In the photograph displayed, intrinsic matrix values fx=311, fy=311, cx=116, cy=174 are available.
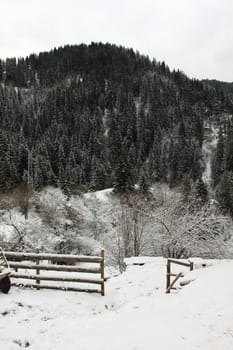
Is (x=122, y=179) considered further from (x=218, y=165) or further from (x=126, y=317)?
(x=218, y=165)

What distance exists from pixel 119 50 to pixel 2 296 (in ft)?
606

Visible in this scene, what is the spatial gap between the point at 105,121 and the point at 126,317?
12231 centimetres

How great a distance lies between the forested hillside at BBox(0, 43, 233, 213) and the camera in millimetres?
71250

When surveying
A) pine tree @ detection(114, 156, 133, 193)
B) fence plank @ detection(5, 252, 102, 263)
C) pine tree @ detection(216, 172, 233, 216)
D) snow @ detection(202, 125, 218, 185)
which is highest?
snow @ detection(202, 125, 218, 185)

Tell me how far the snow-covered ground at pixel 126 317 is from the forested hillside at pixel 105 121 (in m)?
39.3

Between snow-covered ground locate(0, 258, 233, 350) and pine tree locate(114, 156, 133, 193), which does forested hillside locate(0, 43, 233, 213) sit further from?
snow-covered ground locate(0, 258, 233, 350)

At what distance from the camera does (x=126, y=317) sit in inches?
312

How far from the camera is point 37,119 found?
5020 inches

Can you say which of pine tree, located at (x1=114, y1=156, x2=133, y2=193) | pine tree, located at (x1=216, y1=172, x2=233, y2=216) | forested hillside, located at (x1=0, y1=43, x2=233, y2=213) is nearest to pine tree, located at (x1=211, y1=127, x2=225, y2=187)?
forested hillside, located at (x1=0, y1=43, x2=233, y2=213)

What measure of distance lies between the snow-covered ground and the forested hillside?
3926cm

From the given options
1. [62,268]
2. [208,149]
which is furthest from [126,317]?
[208,149]

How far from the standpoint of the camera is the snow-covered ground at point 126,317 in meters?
6.31

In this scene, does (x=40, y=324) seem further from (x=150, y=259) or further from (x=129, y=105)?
(x=129, y=105)

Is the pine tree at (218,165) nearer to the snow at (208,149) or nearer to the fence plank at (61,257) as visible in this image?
the snow at (208,149)
